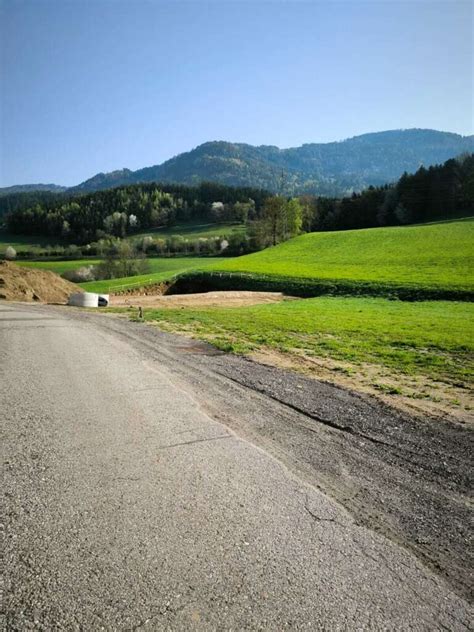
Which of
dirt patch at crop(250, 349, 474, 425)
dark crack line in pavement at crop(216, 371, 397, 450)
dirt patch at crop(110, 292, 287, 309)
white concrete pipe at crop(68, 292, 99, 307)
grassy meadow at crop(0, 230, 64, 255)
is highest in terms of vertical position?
grassy meadow at crop(0, 230, 64, 255)

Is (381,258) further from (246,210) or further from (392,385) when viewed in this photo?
(246,210)

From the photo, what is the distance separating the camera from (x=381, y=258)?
49500 mm

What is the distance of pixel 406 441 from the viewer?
6.45 meters

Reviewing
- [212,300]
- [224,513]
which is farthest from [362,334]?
[212,300]

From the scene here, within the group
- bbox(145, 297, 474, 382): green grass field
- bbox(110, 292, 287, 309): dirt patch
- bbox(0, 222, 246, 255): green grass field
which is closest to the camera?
bbox(145, 297, 474, 382): green grass field

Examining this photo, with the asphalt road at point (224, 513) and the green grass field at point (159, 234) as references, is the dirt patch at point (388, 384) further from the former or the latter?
the green grass field at point (159, 234)

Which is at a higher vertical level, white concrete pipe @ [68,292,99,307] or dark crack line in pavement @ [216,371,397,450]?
white concrete pipe @ [68,292,99,307]

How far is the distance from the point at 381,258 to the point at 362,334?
36.1 meters

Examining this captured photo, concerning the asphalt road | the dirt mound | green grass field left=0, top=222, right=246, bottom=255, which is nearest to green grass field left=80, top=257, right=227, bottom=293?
the dirt mound

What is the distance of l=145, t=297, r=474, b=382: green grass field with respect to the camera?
1213 cm

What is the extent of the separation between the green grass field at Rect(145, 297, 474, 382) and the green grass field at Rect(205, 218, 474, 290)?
12418mm

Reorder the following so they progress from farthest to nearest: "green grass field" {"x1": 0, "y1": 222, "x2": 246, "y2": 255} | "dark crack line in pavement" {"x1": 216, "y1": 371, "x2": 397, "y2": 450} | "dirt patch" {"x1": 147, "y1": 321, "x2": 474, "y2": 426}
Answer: "green grass field" {"x1": 0, "y1": 222, "x2": 246, "y2": 255}, "dirt patch" {"x1": 147, "y1": 321, "x2": 474, "y2": 426}, "dark crack line in pavement" {"x1": 216, "y1": 371, "x2": 397, "y2": 450}

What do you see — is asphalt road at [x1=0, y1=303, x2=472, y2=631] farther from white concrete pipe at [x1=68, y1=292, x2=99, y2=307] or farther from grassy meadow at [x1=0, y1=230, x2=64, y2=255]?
grassy meadow at [x1=0, y1=230, x2=64, y2=255]

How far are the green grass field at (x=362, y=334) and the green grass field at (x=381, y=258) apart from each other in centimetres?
1242
